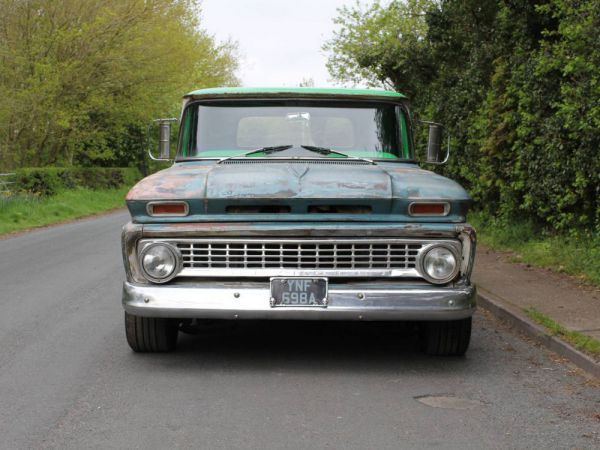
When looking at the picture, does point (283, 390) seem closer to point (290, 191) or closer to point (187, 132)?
point (290, 191)

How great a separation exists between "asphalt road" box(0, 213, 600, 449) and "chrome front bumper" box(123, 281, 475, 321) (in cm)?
44

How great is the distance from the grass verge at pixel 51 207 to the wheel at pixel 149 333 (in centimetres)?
1469

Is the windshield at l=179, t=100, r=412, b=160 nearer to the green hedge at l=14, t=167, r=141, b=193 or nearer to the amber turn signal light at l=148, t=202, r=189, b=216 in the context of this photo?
the amber turn signal light at l=148, t=202, r=189, b=216

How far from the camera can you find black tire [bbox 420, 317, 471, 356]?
6.59 metres

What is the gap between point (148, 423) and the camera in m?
4.99

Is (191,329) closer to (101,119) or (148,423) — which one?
(148,423)

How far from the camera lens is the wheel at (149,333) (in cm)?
661

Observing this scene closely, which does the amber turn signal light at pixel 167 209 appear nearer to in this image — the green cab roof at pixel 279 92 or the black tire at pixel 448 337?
the green cab roof at pixel 279 92

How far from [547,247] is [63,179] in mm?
24073

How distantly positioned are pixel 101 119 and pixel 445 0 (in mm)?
20809

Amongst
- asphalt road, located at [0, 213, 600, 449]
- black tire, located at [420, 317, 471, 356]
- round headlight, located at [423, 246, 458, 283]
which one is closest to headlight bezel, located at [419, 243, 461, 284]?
round headlight, located at [423, 246, 458, 283]

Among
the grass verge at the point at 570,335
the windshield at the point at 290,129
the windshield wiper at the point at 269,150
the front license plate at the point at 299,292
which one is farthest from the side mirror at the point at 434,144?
the front license plate at the point at 299,292

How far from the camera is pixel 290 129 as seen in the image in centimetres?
748

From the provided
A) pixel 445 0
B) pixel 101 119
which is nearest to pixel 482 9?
pixel 445 0
